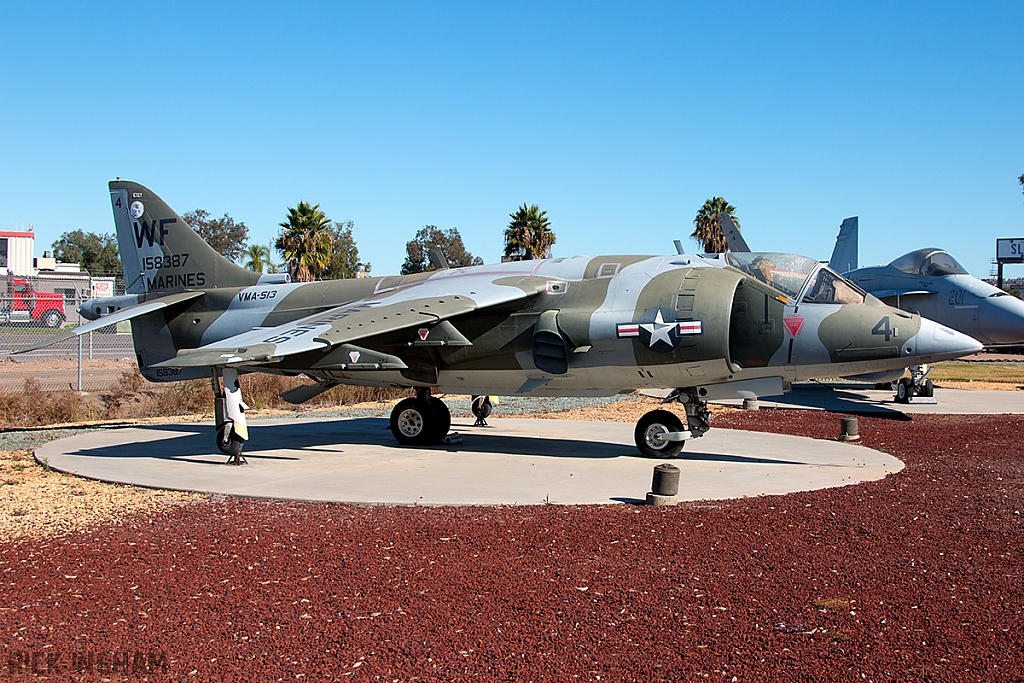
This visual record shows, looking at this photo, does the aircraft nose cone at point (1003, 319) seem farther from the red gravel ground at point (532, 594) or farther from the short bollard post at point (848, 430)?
the red gravel ground at point (532, 594)

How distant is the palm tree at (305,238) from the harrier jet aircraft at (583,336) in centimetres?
3773

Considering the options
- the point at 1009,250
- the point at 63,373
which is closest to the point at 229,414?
the point at 63,373

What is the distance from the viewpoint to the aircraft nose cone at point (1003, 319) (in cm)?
2217

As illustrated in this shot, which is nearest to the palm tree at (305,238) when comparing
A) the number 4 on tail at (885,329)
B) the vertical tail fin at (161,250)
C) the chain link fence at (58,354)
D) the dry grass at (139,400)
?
the chain link fence at (58,354)

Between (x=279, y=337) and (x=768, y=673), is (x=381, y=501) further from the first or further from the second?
(x=768, y=673)

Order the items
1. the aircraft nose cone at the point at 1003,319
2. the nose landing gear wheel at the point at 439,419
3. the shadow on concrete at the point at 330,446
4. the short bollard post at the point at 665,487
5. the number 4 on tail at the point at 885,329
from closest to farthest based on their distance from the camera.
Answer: the short bollard post at the point at 665,487 → the number 4 on tail at the point at 885,329 → the shadow on concrete at the point at 330,446 → the nose landing gear wheel at the point at 439,419 → the aircraft nose cone at the point at 1003,319

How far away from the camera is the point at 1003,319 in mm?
22266

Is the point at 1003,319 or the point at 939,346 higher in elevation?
the point at 1003,319

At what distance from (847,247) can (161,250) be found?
24715 millimetres

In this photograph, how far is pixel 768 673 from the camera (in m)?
4.81

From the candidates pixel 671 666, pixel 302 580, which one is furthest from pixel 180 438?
pixel 671 666

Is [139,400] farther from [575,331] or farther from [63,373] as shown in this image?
[575,331]

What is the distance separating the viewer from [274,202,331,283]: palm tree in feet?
170

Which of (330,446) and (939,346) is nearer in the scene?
(939,346)
